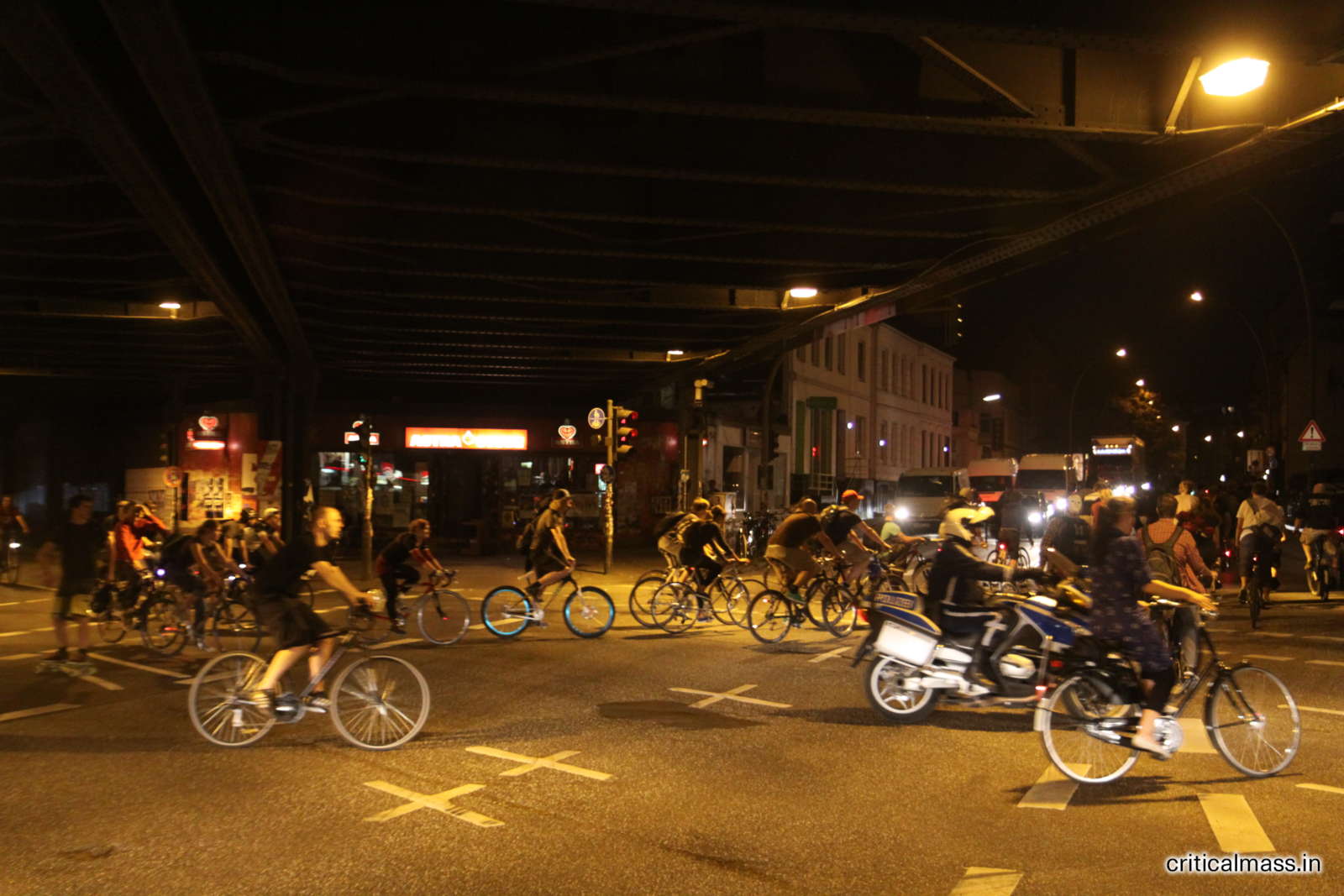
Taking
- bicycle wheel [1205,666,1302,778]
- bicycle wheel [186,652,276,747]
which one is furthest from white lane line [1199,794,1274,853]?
bicycle wheel [186,652,276,747]

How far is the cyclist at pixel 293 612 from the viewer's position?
8.23 metres

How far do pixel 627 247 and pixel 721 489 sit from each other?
79.6ft

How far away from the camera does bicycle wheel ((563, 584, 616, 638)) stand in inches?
567

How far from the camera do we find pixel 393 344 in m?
25.2

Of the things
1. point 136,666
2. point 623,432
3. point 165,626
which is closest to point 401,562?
point 165,626

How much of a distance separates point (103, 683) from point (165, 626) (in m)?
2.20

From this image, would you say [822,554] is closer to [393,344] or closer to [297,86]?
[297,86]

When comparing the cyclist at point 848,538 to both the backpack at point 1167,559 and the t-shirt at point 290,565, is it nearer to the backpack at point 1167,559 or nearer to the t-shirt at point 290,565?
the backpack at point 1167,559

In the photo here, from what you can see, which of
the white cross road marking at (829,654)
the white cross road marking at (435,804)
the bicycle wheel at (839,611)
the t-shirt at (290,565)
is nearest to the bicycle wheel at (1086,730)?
the white cross road marking at (435,804)

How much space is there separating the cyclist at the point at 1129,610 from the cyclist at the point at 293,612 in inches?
196

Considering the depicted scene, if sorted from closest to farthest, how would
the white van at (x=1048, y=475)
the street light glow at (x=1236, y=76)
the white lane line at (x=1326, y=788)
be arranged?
the white lane line at (x=1326, y=788)
the street light glow at (x=1236, y=76)
the white van at (x=1048, y=475)

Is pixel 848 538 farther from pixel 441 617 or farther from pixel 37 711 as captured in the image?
pixel 37 711

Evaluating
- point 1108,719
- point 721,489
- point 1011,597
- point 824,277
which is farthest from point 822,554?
point 721,489

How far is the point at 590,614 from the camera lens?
14.4 metres
